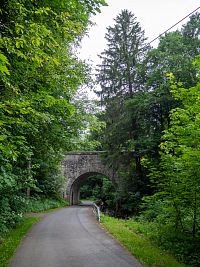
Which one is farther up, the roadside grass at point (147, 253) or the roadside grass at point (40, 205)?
the roadside grass at point (40, 205)

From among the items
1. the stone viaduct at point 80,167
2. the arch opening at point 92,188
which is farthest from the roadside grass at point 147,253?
the arch opening at point 92,188

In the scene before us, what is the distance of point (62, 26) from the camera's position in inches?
205

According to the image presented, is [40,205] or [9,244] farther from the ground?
[40,205]

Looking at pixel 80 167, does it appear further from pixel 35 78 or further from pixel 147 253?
pixel 35 78

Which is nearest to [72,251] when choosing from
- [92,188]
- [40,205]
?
[40,205]

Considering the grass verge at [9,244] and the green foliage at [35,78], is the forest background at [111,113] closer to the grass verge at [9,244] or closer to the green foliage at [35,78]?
the green foliage at [35,78]

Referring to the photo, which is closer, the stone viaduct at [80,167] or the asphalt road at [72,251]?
the asphalt road at [72,251]

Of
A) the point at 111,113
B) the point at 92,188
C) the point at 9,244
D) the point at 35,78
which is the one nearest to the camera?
the point at 35,78

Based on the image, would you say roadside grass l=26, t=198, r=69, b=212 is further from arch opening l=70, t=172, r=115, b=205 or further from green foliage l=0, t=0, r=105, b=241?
green foliage l=0, t=0, r=105, b=241

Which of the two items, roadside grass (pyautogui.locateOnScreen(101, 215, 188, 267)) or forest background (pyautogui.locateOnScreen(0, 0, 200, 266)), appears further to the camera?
roadside grass (pyautogui.locateOnScreen(101, 215, 188, 267))

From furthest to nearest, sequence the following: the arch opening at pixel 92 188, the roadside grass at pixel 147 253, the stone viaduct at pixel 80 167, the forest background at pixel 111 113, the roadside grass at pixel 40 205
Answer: the arch opening at pixel 92 188 → the stone viaduct at pixel 80 167 → the roadside grass at pixel 40 205 → the roadside grass at pixel 147 253 → the forest background at pixel 111 113

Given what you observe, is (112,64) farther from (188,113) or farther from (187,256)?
(187,256)

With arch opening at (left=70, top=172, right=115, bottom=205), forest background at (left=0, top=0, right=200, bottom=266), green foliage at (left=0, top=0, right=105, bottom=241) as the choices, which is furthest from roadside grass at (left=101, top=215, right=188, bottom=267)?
arch opening at (left=70, top=172, right=115, bottom=205)

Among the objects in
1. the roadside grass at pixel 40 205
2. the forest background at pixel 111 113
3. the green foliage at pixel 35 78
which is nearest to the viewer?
the green foliage at pixel 35 78
